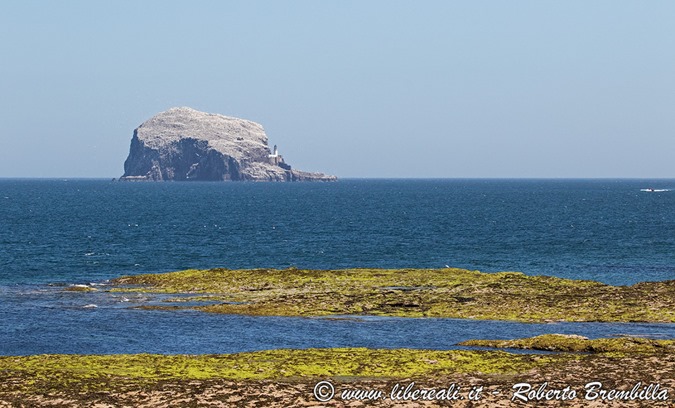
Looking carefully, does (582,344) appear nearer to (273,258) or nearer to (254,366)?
(254,366)

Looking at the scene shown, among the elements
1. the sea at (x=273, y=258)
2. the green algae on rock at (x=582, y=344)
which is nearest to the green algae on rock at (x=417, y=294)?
the sea at (x=273, y=258)

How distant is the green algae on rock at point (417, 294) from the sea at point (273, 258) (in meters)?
2.23

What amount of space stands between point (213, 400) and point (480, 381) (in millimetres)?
9157

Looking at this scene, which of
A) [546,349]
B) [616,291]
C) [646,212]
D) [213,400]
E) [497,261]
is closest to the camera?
[213,400]

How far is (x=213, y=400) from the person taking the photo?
27.0 m

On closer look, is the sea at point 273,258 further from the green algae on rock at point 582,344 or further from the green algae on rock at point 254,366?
the green algae on rock at point 254,366

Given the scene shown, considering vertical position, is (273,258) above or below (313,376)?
below

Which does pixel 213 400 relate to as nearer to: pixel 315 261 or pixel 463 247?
pixel 315 261

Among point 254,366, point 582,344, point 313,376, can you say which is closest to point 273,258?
point 582,344

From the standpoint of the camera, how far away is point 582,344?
36906 millimetres

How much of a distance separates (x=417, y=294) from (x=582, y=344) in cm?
1773

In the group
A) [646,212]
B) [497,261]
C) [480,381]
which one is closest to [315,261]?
[497,261]

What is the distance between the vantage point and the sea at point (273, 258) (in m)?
40.9

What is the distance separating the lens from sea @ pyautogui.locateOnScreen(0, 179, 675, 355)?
40.9m
